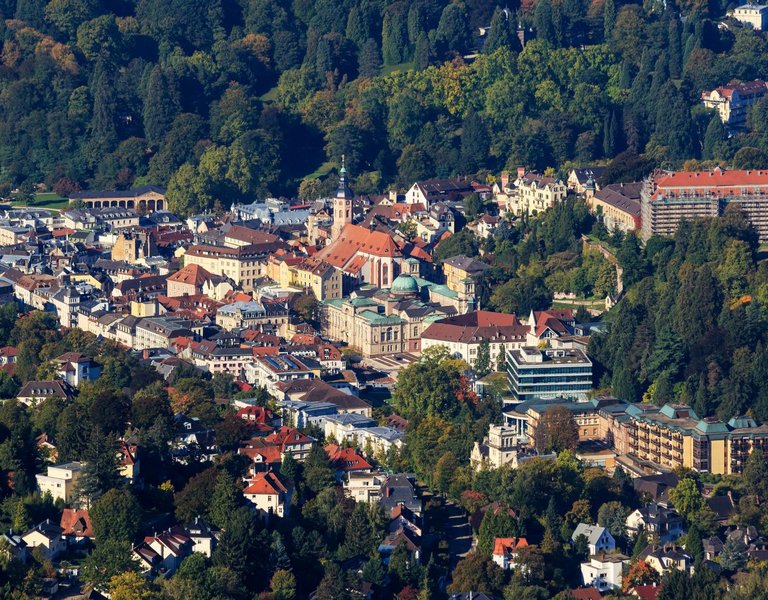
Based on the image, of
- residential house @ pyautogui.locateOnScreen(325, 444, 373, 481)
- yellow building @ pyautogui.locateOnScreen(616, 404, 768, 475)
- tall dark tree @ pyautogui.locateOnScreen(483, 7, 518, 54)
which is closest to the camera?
residential house @ pyautogui.locateOnScreen(325, 444, 373, 481)

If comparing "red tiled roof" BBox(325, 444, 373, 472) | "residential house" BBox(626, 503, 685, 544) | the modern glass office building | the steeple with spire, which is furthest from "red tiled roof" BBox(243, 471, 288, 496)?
the steeple with spire

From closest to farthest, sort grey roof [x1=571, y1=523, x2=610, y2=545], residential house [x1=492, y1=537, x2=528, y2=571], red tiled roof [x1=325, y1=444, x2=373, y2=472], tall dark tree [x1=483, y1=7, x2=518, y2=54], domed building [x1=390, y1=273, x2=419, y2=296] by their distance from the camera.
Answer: residential house [x1=492, y1=537, x2=528, y2=571] → grey roof [x1=571, y1=523, x2=610, y2=545] → red tiled roof [x1=325, y1=444, x2=373, y2=472] → domed building [x1=390, y1=273, x2=419, y2=296] → tall dark tree [x1=483, y1=7, x2=518, y2=54]

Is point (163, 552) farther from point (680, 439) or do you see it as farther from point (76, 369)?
point (680, 439)

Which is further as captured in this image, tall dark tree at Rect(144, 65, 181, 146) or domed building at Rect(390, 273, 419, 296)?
tall dark tree at Rect(144, 65, 181, 146)

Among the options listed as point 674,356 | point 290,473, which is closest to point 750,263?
point 674,356

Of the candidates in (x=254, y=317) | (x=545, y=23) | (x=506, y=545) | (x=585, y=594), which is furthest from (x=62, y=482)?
(x=545, y=23)

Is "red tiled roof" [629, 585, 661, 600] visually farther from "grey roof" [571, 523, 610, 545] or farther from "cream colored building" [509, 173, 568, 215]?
"cream colored building" [509, 173, 568, 215]

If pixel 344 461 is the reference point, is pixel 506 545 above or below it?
below
